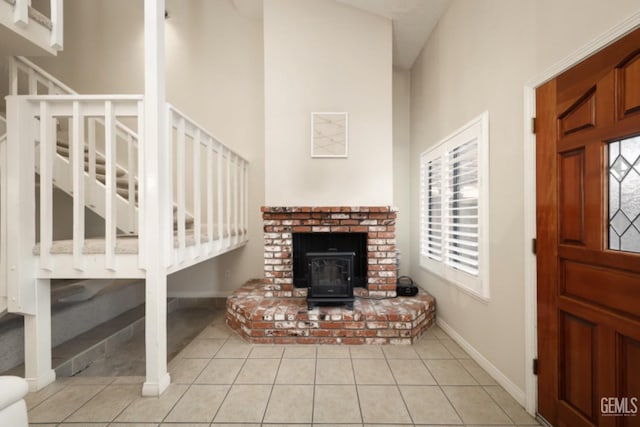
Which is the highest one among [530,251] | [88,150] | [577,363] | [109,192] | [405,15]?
[405,15]

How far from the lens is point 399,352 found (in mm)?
2375

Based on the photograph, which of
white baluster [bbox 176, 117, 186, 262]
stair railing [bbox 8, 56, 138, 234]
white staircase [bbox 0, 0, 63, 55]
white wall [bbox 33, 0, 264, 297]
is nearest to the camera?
white staircase [bbox 0, 0, 63, 55]

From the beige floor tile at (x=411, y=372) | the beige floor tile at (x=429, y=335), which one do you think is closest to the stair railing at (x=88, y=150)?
the beige floor tile at (x=411, y=372)

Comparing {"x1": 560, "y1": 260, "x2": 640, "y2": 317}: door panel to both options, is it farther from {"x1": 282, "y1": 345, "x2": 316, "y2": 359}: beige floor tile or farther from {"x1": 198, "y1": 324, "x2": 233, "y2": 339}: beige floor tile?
{"x1": 198, "y1": 324, "x2": 233, "y2": 339}: beige floor tile

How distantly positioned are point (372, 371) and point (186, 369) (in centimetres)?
146

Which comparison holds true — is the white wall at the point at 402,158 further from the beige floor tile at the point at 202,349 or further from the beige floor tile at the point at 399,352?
the beige floor tile at the point at 202,349

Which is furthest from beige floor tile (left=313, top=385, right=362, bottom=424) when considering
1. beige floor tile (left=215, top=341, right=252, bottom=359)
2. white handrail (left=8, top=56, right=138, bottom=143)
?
white handrail (left=8, top=56, right=138, bottom=143)

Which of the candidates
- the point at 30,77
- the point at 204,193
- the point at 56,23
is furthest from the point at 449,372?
the point at 30,77

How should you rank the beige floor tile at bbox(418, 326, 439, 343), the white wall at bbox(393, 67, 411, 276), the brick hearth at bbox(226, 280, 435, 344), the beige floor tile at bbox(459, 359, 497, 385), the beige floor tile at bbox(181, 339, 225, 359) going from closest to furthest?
the beige floor tile at bbox(459, 359, 497, 385), the beige floor tile at bbox(181, 339, 225, 359), the brick hearth at bbox(226, 280, 435, 344), the beige floor tile at bbox(418, 326, 439, 343), the white wall at bbox(393, 67, 411, 276)

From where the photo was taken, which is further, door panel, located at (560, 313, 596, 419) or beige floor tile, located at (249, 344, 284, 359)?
beige floor tile, located at (249, 344, 284, 359)

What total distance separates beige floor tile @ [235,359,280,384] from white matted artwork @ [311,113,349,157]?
2.15m

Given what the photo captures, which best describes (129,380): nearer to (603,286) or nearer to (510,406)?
(510,406)

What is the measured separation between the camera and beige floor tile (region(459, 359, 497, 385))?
1.94 metres

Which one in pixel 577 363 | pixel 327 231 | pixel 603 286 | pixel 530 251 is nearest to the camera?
A: pixel 603 286
